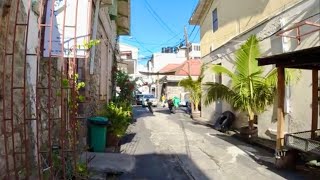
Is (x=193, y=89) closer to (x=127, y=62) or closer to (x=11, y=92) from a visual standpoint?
(x=127, y=62)

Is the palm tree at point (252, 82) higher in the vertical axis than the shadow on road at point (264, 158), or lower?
higher

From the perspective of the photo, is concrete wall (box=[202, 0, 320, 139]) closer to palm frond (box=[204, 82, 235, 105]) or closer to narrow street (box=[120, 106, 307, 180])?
narrow street (box=[120, 106, 307, 180])

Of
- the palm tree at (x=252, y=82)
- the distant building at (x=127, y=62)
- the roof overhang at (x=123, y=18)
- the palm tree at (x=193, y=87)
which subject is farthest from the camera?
the distant building at (x=127, y=62)

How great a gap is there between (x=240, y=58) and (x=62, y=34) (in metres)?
8.83

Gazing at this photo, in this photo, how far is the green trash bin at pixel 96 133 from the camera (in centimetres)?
985

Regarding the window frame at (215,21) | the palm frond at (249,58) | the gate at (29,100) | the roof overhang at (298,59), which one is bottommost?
the gate at (29,100)

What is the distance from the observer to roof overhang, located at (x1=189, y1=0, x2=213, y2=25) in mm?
23353

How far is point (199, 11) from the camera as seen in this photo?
981 inches

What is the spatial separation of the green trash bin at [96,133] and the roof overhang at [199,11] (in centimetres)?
1456

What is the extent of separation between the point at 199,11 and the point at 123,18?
562 cm

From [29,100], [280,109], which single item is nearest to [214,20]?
[280,109]

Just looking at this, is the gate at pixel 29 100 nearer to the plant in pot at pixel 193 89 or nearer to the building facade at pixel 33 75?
the building facade at pixel 33 75

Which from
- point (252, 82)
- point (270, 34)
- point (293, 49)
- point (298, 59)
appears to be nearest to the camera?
point (298, 59)

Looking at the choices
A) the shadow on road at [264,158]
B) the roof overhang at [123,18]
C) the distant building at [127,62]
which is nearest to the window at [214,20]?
the roof overhang at [123,18]
